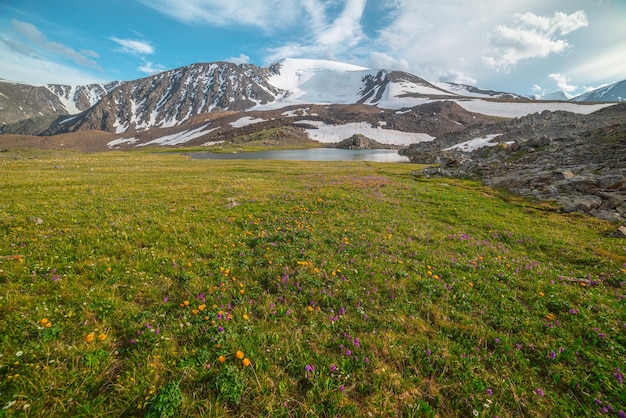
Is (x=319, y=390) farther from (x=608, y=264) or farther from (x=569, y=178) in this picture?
(x=569, y=178)

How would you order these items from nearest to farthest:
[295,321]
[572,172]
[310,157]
Answer: [295,321] < [572,172] < [310,157]

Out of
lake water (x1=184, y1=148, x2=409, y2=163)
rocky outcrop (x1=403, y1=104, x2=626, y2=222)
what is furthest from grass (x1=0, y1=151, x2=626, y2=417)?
lake water (x1=184, y1=148, x2=409, y2=163)

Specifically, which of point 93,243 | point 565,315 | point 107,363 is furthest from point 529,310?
point 93,243

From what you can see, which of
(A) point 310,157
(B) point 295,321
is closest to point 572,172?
(B) point 295,321

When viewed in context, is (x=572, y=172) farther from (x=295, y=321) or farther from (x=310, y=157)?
(x=310, y=157)

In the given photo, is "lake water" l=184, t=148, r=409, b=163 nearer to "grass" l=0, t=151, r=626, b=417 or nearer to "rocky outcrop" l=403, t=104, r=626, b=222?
"rocky outcrop" l=403, t=104, r=626, b=222

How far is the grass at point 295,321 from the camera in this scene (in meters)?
4.55

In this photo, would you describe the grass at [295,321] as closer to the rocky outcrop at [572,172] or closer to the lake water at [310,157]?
the rocky outcrop at [572,172]

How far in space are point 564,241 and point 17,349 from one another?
21720 millimetres

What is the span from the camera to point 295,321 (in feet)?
21.8

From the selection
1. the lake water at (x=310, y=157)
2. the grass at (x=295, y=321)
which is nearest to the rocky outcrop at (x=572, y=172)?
the grass at (x=295, y=321)

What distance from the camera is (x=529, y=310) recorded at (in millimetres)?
7895

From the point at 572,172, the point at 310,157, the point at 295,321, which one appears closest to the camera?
the point at 295,321

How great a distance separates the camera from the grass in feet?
14.9
